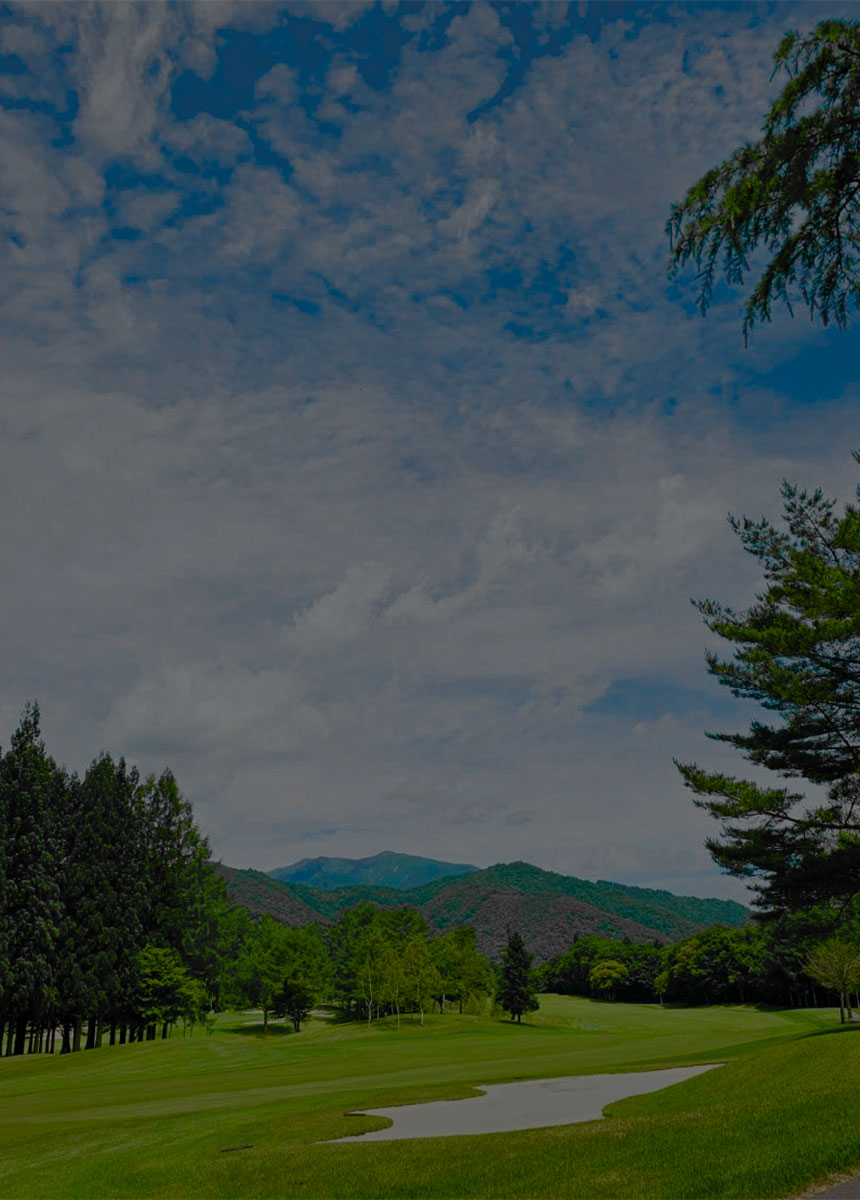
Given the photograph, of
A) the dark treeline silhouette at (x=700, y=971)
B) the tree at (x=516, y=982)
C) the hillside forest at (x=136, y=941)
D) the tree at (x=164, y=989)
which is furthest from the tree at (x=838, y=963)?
the tree at (x=164, y=989)

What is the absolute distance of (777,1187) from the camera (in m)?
9.03

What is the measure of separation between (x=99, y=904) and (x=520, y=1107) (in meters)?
40.8

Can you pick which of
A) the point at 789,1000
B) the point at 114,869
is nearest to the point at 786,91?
the point at 114,869

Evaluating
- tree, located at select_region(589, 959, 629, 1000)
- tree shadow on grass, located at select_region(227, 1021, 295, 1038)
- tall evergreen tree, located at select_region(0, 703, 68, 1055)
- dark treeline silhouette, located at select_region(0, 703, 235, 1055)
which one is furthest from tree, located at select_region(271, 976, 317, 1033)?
tree, located at select_region(589, 959, 629, 1000)

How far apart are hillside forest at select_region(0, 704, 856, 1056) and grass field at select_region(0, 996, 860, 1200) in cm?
1339

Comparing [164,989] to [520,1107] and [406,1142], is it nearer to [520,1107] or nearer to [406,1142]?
[520,1107]

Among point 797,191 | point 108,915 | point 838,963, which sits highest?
point 797,191

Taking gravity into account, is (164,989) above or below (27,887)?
below

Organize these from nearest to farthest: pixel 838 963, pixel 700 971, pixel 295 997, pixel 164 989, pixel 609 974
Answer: pixel 838 963, pixel 164 989, pixel 295 997, pixel 700 971, pixel 609 974

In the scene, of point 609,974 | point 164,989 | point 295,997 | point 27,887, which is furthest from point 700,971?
point 27,887

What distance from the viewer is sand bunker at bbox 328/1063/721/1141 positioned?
1798 cm

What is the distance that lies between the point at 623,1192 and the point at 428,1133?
941cm

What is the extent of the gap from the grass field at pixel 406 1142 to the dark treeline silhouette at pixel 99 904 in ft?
41.1

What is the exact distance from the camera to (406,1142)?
1506 cm
